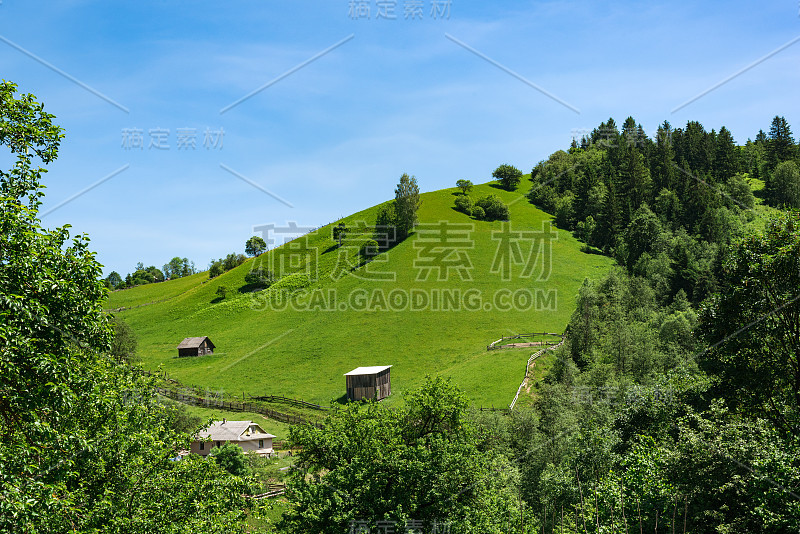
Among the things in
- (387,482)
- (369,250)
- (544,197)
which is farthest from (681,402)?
(544,197)

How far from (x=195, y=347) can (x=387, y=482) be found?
230 ft

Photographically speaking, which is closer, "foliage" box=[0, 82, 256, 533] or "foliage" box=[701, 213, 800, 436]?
"foliage" box=[0, 82, 256, 533]

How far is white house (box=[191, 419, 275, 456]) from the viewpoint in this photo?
4981cm

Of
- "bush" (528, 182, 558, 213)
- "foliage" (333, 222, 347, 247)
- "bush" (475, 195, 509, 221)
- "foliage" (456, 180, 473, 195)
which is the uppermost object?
"foliage" (456, 180, 473, 195)

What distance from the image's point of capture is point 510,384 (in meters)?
56.3

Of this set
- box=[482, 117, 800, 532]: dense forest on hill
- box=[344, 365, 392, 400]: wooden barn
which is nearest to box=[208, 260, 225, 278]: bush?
box=[344, 365, 392, 400]: wooden barn

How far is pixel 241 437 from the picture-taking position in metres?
49.8

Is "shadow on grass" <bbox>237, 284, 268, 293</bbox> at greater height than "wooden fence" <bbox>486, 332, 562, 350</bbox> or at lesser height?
greater

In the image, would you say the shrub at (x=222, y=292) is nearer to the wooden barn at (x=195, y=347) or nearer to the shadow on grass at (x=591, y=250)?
the wooden barn at (x=195, y=347)

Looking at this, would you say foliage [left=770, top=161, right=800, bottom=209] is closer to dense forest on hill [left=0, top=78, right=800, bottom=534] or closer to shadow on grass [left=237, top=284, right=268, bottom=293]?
dense forest on hill [left=0, top=78, right=800, bottom=534]

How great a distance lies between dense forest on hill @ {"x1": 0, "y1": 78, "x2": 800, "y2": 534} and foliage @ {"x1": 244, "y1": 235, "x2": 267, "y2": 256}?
115 meters

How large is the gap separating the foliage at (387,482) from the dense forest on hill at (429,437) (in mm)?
95

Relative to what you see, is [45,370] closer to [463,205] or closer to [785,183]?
[463,205]

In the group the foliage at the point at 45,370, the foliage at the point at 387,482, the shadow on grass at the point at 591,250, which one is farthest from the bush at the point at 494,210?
the foliage at the point at 45,370
